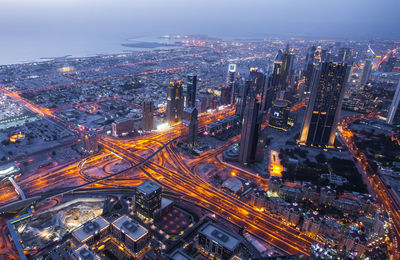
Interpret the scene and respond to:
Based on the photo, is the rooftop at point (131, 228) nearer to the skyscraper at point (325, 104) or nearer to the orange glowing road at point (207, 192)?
the orange glowing road at point (207, 192)

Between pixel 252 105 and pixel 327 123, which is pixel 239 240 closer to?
pixel 252 105

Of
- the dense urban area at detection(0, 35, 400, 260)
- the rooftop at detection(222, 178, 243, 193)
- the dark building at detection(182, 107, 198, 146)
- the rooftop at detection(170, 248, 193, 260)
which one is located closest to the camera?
the rooftop at detection(170, 248, 193, 260)

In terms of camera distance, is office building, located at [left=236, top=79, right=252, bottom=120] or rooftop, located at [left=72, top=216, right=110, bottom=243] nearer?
rooftop, located at [left=72, top=216, right=110, bottom=243]

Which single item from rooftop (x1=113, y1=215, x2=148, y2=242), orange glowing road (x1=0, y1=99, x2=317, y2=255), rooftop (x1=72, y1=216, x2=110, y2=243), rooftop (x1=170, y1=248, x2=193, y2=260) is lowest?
orange glowing road (x1=0, y1=99, x2=317, y2=255)

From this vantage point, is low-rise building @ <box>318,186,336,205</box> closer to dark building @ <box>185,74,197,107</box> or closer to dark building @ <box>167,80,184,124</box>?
dark building @ <box>167,80,184,124</box>

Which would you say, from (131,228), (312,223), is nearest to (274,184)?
(312,223)

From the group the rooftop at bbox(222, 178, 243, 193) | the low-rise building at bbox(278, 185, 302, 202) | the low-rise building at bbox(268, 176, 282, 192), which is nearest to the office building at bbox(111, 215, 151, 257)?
the rooftop at bbox(222, 178, 243, 193)

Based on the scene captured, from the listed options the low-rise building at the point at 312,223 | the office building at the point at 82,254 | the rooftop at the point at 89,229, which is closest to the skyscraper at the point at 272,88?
the low-rise building at the point at 312,223
